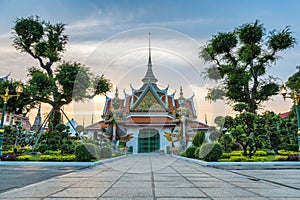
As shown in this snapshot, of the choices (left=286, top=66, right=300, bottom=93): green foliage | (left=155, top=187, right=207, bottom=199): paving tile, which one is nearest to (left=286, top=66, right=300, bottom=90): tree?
(left=286, top=66, right=300, bottom=93): green foliage

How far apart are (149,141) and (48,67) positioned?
1178cm

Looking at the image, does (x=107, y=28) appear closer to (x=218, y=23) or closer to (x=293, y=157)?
(x=218, y=23)

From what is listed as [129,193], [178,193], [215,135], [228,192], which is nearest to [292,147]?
[215,135]

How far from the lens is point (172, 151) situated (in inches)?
760

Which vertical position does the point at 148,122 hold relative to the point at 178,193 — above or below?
above

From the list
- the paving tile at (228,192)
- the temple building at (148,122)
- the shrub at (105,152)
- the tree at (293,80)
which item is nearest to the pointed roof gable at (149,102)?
the temple building at (148,122)

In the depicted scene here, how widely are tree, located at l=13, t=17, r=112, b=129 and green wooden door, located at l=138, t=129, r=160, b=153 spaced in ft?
26.1

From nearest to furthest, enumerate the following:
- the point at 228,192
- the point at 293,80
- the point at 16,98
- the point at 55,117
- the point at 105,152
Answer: the point at 228,192 < the point at 105,152 < the point at 16,98 < the point at 55,117 < the point at 293,80

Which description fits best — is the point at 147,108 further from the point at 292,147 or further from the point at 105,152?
the point at 292,147

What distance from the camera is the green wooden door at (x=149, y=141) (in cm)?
2319

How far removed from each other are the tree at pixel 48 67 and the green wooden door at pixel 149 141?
7.94 meters

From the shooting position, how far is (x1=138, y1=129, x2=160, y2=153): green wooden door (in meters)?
23.2

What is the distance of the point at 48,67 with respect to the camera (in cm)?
1775

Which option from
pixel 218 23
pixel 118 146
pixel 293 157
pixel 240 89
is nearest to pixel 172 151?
pixel 118 146
